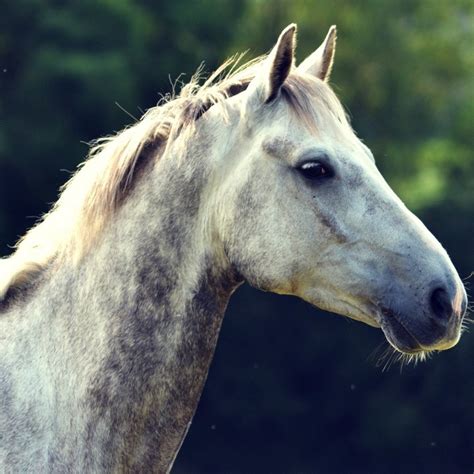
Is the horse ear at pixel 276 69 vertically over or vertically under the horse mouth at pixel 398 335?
over

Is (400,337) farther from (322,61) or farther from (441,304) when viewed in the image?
(322,61)

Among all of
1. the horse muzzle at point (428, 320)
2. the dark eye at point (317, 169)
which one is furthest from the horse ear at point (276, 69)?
the horse muzzle at point (428, 320)

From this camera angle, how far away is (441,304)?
9.98ft

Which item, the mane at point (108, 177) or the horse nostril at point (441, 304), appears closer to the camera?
the horse nostril at point (441, 304)

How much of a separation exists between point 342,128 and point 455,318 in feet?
2.30

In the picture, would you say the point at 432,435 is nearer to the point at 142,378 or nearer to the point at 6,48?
the point at 6,48

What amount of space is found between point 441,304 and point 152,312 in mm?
846

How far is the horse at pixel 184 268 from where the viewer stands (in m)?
3.08

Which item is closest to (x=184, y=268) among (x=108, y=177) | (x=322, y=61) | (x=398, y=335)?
(x=108, y=177)

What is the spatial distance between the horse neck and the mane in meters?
0.06

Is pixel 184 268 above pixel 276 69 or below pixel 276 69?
below

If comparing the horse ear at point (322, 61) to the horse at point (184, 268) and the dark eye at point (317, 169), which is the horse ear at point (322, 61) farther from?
the dark eye at point (317, 169)

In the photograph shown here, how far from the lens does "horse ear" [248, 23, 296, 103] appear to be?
3191mm

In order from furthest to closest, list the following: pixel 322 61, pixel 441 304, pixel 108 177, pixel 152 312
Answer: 1. pixel 322 61
2. pixel 108 177
3. pixel 152 312
4. pixel 441 304
